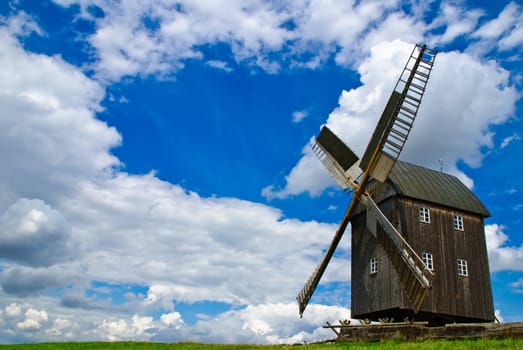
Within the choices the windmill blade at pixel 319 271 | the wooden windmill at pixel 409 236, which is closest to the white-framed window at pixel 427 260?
the wooden windmill at pixel 409 236

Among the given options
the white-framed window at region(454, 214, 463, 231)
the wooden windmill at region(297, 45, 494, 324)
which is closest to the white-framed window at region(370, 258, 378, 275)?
the wooden windmill at region(297, 45, 494, 324)

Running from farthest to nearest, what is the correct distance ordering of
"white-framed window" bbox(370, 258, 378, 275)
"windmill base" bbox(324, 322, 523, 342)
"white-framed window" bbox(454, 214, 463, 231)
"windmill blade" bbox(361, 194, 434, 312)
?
"white-framed window" bbox(454, 214, 463, 231) → "white-framed window" bbox(370, 258, 378, 275) → "windmill blade" bbox(361, 194, 434, 312) → "windmill base" bbox(324, 322, 523, 342)

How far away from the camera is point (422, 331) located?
1822cm

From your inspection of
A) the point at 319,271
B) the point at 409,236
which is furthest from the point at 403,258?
the point at 319,271

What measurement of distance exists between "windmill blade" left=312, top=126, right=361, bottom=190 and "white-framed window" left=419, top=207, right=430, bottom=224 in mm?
4684

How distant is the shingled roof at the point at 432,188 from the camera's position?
90.6 ft

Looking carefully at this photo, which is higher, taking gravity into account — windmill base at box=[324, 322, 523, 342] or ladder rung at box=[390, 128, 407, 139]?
ladder rung at box=[390, 128, 407, 139]

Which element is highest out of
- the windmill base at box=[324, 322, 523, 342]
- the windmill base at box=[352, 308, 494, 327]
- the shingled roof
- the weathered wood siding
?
the shingled roof

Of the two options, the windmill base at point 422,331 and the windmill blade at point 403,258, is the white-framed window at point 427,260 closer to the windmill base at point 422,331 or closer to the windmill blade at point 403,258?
the windmill blade at point 403,258

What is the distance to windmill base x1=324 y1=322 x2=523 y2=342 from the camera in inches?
624

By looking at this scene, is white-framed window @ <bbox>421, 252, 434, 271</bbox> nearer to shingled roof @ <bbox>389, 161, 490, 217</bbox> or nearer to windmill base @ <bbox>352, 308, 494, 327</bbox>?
windmill base @ <bbox>352, 308, 494, 327</bbox>

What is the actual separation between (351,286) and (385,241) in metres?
5.61

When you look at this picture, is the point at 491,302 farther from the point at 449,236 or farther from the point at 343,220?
the point at 343,220

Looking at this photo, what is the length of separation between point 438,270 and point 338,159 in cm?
993
